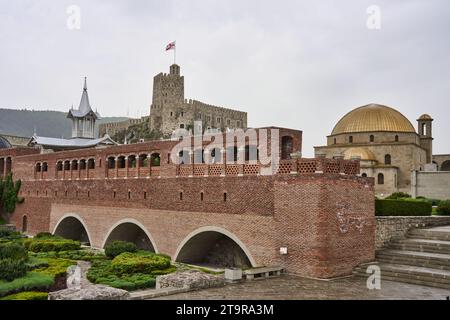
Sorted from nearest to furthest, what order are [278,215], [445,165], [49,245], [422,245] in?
1. [278,215]
2. [422,245]
3. [49,245]
4. [445,165]

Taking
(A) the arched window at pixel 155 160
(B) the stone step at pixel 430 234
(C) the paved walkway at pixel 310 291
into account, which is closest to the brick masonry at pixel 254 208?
(A) the arched window at pixel 155 160

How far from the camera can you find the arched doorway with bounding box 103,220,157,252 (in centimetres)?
2820

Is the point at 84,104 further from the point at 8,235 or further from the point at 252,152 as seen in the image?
the point at 252,152

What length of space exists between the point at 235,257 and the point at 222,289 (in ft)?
27.1

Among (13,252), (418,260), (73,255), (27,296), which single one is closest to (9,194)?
(73,255)

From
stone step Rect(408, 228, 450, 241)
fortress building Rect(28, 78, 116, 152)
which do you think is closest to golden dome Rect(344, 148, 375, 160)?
stone step Rect(408, 228, 450, 241)

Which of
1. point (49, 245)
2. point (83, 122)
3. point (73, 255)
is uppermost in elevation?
point (83, 122)

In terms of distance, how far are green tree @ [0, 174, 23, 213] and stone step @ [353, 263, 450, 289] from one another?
1308 inches

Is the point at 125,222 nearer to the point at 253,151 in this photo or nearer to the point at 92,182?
the point at 92,182

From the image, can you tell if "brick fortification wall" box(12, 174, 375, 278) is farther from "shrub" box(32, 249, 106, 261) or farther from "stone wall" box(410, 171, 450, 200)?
"stone wall" box(410, 171, 450, 200)

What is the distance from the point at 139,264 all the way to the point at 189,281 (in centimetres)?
614

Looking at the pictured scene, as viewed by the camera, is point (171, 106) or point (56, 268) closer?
point (56, 268)

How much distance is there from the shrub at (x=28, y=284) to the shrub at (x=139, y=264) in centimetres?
366

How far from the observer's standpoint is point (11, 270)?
15523 millimetres
